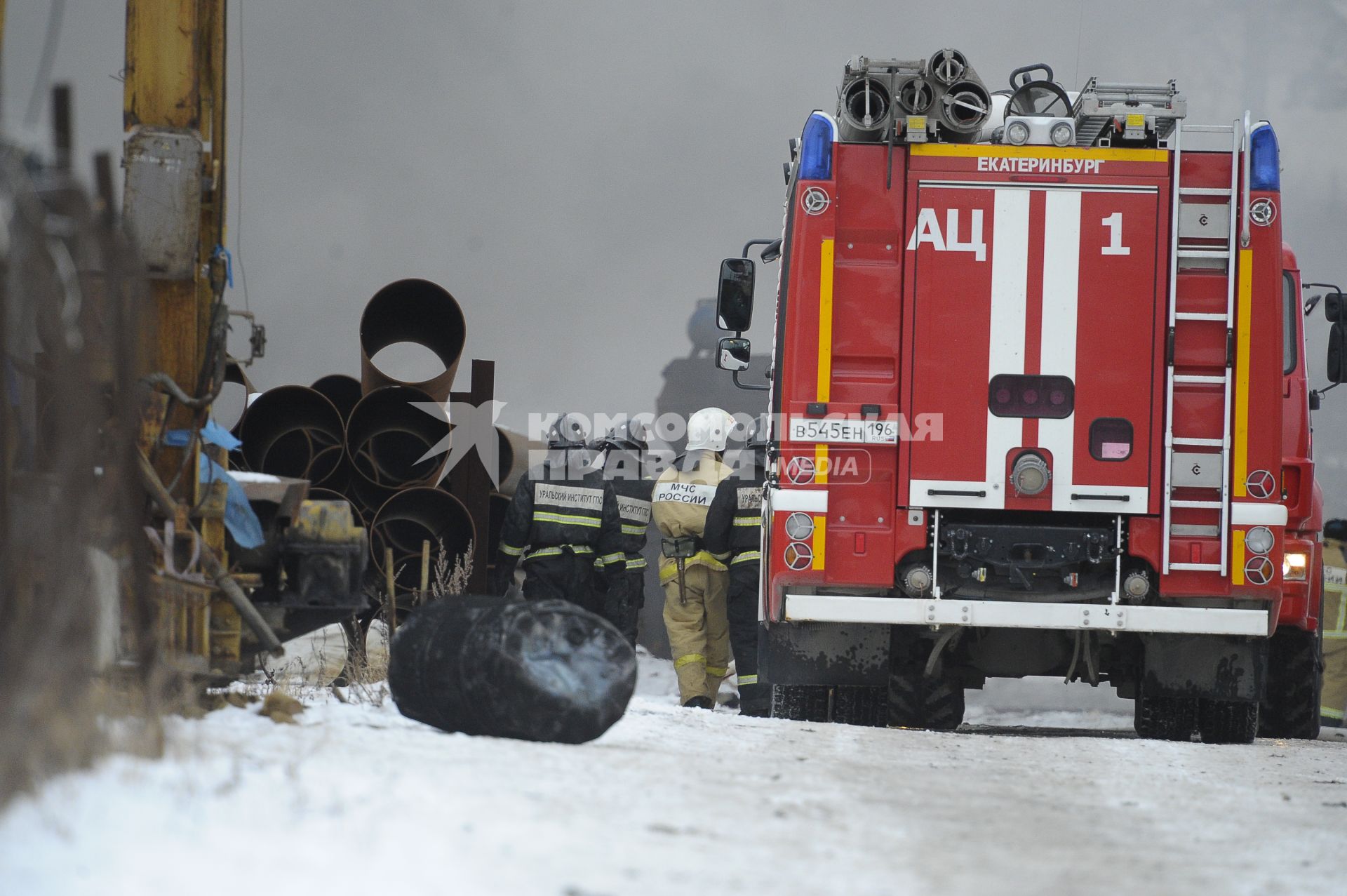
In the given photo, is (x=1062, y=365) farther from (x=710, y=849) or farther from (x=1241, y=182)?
(x=710, y=849)

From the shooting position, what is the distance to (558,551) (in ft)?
30.3

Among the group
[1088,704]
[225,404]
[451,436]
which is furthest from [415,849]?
[1088,704]

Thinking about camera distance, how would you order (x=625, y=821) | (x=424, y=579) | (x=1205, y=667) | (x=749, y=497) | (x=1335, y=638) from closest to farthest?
(x=625, y=821)
(x=1205, y=667)
(x=424, y=579)
(x=749, y=497)
(x=1335, y=638)

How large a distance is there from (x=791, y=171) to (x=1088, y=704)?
28.8ft

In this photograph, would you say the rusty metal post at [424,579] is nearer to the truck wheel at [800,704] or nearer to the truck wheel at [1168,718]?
the truck wheel at [800,704]

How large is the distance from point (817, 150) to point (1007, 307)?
1.05m

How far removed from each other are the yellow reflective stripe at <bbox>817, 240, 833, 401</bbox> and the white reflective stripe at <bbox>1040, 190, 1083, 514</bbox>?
2.73ft

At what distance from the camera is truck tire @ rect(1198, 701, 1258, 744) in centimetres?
677

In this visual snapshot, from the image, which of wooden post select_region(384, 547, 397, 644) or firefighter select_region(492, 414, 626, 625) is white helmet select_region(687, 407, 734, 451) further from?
wooden post select_region(384, 547, 397, 644)

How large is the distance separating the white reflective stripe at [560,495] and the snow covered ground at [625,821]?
12.9 feet

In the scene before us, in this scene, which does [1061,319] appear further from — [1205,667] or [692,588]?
[692,588]

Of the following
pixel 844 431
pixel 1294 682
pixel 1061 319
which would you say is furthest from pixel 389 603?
pixel 1294 682

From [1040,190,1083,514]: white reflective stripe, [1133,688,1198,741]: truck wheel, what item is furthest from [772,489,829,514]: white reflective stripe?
[1133,688,1198,741]: truck wheel

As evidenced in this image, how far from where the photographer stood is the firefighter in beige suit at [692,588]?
892 cm
